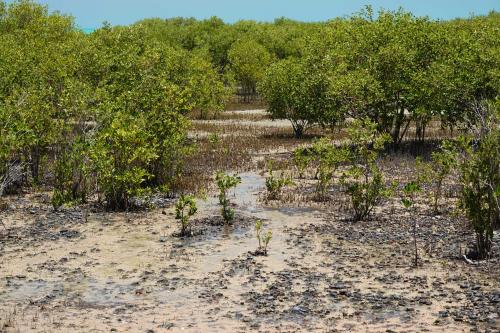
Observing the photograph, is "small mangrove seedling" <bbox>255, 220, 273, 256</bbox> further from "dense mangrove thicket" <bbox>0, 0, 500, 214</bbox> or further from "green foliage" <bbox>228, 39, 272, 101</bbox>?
"green foliage" <bbox>228, 39, 272, 101</bbox>

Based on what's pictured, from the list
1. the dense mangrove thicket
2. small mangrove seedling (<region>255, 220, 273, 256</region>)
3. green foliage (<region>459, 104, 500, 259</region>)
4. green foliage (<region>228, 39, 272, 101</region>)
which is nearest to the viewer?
green foliage (<region>459, 104, 500, 259</region>)

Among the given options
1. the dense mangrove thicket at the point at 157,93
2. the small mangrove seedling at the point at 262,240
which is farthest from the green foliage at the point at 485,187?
the small mangrove seedling at the point at 262,240

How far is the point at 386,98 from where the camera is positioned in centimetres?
2838

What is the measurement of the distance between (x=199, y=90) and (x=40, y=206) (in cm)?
1893

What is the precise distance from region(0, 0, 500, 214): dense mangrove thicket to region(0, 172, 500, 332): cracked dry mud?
6.93 feet

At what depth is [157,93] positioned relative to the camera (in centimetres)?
2081

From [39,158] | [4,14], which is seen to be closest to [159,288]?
[39,158]

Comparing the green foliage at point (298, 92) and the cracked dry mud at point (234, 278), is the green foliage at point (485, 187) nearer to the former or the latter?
the cracked dry mud at point (234, 278)

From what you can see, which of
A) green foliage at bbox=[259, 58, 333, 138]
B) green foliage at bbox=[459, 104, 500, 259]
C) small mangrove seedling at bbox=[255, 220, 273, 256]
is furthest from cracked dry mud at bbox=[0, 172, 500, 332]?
green foliage at bbox=[259, 58, 333, 138]

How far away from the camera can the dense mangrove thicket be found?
18328mm

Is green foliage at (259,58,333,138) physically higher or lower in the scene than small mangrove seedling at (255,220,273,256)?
higher

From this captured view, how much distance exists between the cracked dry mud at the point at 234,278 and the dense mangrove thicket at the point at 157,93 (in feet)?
6.93

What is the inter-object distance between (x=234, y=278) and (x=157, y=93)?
33.4ft

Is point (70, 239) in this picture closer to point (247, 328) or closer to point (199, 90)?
point (247, 328)
